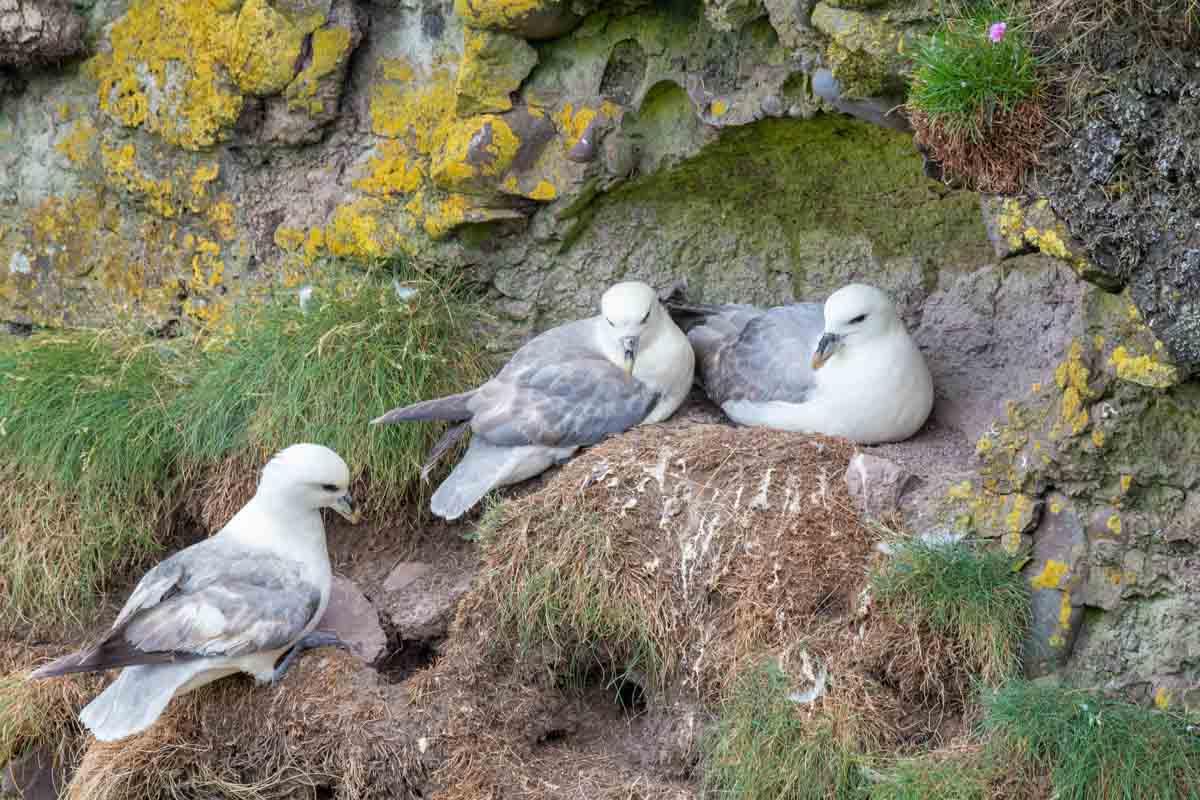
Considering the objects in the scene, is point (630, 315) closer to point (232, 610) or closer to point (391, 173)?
point (391, 173)

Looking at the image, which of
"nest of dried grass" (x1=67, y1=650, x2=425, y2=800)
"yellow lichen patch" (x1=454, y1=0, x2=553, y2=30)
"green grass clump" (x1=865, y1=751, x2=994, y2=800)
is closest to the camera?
"green grass clump" (x1=865, y1=751, x2=994, y2=800)

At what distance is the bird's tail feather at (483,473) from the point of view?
4.40 m

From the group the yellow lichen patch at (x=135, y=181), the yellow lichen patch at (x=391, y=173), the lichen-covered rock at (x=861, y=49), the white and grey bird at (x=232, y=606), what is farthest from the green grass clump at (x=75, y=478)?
the lichen-covered rock at (x=861, y=49)

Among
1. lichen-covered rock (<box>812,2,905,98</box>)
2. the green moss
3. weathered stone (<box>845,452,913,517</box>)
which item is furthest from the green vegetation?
lichen-covered rock (<box>812,2,905,98</box>)

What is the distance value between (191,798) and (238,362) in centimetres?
148

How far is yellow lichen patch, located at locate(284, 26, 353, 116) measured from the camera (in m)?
5.08

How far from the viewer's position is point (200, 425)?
4820mm

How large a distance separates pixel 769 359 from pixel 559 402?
2.18ft

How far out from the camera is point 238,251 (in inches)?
213

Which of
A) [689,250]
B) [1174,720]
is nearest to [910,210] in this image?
[689,250]

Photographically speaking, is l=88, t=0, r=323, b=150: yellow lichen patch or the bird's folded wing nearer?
the bird's folded wing

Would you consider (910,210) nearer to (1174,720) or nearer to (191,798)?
(1174,720)

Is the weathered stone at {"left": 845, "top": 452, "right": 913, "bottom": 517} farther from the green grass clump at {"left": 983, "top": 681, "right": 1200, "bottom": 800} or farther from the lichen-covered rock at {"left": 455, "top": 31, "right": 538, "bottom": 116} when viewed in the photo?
the lichen-covered rock at {"left": 455, "top": 31, "right": 538, "bottom": 116}

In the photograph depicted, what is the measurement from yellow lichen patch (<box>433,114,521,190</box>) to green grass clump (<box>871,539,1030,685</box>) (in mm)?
1921
